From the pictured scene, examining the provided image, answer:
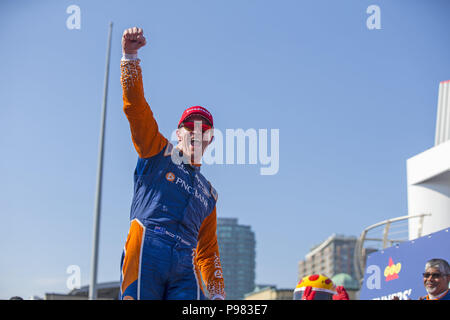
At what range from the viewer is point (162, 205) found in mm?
3387

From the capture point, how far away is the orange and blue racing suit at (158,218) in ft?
10.5

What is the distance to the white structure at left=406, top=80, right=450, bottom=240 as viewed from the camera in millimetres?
14656

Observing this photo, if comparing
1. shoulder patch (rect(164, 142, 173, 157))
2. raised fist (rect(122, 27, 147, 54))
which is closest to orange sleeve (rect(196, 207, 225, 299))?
shoulder patch (rect(164, 142, 173, 157))

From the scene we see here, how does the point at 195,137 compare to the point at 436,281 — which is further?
the point at 436,281

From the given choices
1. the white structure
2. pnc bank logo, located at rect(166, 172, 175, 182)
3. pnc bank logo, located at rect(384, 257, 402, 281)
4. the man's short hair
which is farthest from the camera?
the white structure

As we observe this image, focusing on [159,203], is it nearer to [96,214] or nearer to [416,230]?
[416,230]

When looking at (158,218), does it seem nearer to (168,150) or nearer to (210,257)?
(168,150)

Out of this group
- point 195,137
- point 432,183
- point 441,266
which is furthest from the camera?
point 432,183

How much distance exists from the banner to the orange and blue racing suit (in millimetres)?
4811

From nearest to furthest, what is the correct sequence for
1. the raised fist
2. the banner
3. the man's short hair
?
the raised fist < the man's short hair < the banner

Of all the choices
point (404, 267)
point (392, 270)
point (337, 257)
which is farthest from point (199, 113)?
point (337, 257)

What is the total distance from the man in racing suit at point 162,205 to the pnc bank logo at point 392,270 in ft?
18.3

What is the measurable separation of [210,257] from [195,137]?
0.86 meters

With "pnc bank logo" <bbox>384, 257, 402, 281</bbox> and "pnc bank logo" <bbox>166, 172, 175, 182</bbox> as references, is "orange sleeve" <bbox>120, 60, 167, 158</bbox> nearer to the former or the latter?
"pnc bank logo" <bbox>166, 172, 175, 182</bbox>
